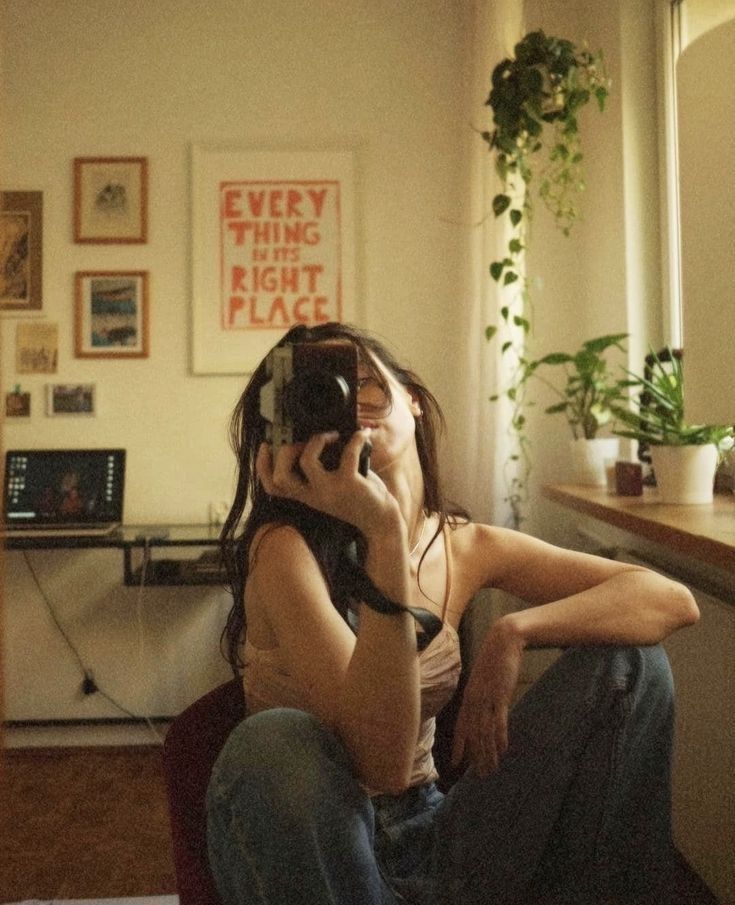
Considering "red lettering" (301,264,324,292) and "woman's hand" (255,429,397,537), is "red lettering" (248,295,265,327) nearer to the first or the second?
"red lettering" (301,264,324,292)

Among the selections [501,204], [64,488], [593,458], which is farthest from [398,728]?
[64,488]

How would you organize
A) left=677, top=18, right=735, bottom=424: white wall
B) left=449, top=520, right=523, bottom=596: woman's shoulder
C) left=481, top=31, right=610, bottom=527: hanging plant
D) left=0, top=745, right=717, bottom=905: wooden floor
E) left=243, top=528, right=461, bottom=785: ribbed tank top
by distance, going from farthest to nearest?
left=481, top=31, right=610, bottom=527: hanging plant
left=0, top=745, right=717, bottom=905: wooden floor
left=449, top=520, right=523, bottom=596: woman's shoulder
left=243, top=528, right=461, bottom=785: ribbed tank top
left=677, top=18, right=735, bottom=424: white wall

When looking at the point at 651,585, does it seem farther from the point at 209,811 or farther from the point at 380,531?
the point at 209,811

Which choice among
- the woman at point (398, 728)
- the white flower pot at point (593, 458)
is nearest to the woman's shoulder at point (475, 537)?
the woman at point (398, 728)

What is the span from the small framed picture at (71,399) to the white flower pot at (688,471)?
5.61 ft

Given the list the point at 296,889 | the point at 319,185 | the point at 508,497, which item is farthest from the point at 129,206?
the point at 296,889

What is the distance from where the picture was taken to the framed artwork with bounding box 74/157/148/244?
2.41 meters

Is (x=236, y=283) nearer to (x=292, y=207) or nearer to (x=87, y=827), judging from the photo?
(x=292, y=207)

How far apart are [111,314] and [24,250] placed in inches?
12.9

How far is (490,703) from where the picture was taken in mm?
918

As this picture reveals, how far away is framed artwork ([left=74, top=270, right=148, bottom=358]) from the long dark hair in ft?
4.48

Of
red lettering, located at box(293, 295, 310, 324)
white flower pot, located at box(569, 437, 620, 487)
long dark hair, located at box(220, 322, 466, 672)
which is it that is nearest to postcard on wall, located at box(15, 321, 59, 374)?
red lettering, located at box(293, 295, 310, 324)

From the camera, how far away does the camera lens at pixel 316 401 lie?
80 centimetres

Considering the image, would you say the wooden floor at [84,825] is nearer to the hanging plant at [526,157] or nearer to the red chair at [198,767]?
the red chair at [198,767]
